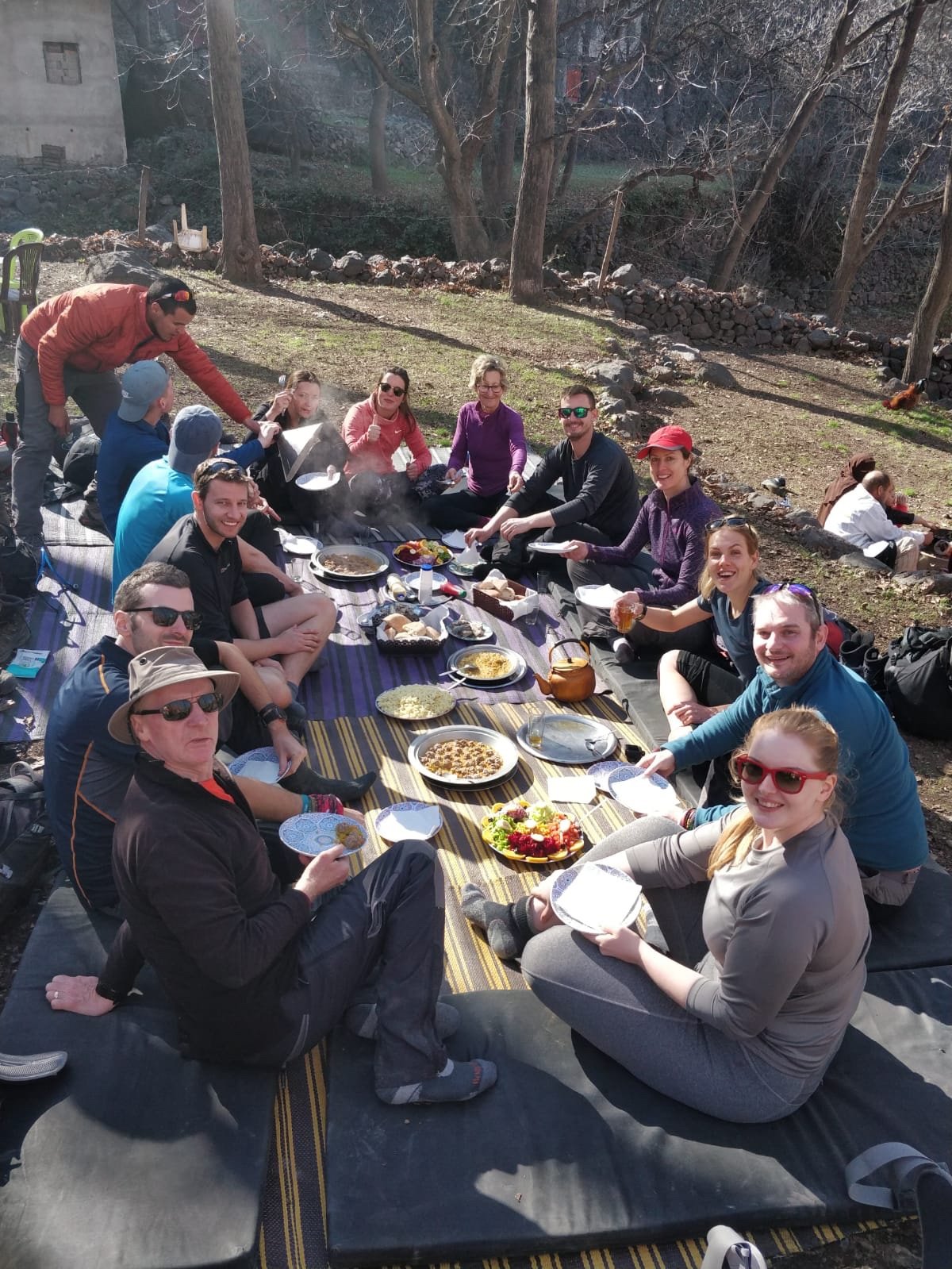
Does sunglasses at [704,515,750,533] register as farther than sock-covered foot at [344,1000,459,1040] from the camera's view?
Yes

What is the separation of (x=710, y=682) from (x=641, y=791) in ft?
2.67

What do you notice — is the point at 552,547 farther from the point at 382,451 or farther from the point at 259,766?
the point at 259,766

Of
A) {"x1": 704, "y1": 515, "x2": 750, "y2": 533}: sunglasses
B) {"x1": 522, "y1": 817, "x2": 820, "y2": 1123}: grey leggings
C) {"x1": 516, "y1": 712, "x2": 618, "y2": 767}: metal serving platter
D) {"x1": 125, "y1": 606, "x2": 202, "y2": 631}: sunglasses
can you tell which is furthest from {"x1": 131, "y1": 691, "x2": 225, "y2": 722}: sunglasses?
Result: {"x1": 704, "y1": 515, "x2": 750, "y2": 533}: sunglasses

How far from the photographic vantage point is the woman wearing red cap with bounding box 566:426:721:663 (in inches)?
197

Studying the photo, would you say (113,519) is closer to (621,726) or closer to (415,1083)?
(621,726)

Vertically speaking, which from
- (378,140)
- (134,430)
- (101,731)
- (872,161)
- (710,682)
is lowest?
(710,682)

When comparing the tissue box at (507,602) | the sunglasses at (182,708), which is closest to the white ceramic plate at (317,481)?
the tissue box at (507,602)

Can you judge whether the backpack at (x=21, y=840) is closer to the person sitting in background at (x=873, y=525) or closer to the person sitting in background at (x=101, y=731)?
the person sitting in background at (x=101, y=731)

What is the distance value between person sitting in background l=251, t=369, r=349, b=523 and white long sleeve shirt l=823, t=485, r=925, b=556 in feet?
14.0

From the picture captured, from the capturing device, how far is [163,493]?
436 cm

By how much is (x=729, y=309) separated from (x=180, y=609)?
1578 centimetres

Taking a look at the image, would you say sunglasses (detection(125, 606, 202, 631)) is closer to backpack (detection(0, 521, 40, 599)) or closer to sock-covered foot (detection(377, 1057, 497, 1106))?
sock-covered foot (detection(377, 1057, 497, 1106))

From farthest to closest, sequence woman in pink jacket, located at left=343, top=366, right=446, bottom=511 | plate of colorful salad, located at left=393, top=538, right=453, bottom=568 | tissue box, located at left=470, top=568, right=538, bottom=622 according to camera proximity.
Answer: woman in pink jacket, located at left=343, top=366, right=446, bottom=511 → plate of colorful salad, located at left=393, top=538, right=453, bottom=568 → tissue box, located at left=470, top=568, right=538, bottom=622

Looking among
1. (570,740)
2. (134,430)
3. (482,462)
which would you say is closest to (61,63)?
(482,462)
